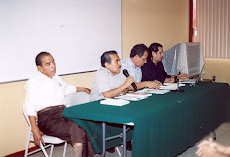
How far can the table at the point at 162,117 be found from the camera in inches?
111

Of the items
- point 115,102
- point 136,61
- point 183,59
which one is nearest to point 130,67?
point 136,61

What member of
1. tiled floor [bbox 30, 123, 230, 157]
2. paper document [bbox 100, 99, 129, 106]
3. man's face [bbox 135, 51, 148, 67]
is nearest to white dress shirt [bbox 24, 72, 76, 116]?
paper document [bbox 100, 99, 129, 106]

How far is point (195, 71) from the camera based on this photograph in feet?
20.1

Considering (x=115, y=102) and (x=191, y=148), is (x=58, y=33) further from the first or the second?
(x=191, y=148)

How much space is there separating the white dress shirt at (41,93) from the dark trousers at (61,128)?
80mm

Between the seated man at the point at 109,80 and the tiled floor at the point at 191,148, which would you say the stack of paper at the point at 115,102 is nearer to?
the seated man at the point at 109,80

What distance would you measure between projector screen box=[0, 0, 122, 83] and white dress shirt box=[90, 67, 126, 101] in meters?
0.87

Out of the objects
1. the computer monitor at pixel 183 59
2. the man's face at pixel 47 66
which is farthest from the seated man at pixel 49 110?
the computer monitor at pixel 183 59

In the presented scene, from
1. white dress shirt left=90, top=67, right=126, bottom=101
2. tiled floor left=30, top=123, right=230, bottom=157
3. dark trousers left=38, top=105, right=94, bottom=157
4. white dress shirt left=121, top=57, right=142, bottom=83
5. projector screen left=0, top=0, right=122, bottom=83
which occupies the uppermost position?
projector screen left=0, top=0, right=122, bottom=83

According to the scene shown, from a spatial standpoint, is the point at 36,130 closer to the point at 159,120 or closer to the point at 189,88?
the point at 159,120

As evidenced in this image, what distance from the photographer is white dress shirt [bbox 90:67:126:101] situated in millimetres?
3555

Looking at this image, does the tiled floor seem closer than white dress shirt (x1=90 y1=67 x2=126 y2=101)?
No

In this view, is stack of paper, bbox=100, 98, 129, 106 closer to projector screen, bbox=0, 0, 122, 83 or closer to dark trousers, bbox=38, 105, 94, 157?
dark trousers, bbox=38, 105, 94, 157

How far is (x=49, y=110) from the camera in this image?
3439 millimetres
